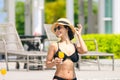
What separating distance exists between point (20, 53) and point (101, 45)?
16.9 ft

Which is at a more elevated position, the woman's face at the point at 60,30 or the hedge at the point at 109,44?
the woman's face at the point at 60,30

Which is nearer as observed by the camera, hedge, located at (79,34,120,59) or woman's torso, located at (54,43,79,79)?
woman's torso, located at (54,43,79,79)

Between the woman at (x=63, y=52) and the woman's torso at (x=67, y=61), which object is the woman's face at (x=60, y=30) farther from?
the woman's torso at (x=67, y=61)

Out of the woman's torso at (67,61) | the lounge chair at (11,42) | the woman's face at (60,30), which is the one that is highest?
the woman's face at (60,30)

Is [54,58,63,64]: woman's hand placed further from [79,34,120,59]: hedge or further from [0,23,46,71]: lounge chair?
[79,34,120,59]: hedge

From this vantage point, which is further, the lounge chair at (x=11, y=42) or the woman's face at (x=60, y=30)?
the lounge chair at (x=11, y=42)

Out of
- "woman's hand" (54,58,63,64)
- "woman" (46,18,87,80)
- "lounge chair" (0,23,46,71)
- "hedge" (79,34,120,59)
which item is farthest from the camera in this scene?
"hedge" (79,34,120,59)

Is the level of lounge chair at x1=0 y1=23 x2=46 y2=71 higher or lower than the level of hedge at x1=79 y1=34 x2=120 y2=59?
higher

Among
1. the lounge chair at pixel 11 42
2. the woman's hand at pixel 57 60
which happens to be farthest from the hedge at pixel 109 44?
the woman's hand at pixel 57 60

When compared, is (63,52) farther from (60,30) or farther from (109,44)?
(109,44)

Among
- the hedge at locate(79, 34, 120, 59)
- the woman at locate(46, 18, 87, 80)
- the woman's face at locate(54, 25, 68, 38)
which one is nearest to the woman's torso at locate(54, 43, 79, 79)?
the woman at locate(46, 18, 87, 80)

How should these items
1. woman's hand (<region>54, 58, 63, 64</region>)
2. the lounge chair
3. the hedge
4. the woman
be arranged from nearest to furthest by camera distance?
woman's hand (<region>54, 58, 63, 64</region>) < the woman < the lounge chair < the hedge

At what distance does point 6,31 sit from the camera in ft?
37.9

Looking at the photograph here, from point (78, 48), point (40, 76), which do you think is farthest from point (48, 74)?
point (78, 48)
